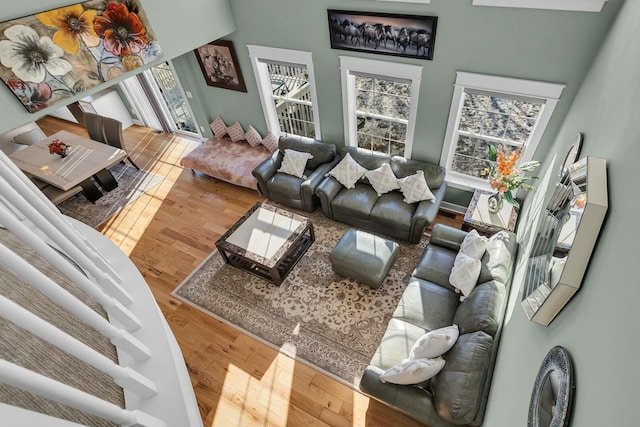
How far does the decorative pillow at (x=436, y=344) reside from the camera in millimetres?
2631

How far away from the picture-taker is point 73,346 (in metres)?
0.85

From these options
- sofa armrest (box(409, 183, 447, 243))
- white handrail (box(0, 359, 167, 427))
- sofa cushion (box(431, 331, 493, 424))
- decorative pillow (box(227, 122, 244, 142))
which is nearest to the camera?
white handrail (box(0, 359, 167, 427))

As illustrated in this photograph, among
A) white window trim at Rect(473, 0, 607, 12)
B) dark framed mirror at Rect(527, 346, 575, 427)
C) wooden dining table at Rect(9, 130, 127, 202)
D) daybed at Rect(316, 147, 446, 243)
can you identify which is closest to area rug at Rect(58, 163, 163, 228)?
wooden dining table at Rect(9, 130, 127, 202)

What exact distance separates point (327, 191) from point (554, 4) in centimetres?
312

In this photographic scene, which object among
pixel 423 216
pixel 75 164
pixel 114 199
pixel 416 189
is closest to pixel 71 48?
pixel 75 164

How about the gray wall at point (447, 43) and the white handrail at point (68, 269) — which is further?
the gray wall at point (447, 43)

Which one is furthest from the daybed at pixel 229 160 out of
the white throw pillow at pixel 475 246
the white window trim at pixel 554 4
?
the white window trim at pixel 554 4

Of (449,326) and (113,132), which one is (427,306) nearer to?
(449,326)

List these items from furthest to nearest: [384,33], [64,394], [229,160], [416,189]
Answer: [229,160] < [416,189] < [384,33] < [64,394]

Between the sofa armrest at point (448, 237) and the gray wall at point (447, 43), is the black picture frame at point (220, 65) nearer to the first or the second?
the gray wall at point (447, 43)

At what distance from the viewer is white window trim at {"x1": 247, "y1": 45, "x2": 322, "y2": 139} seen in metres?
4.66

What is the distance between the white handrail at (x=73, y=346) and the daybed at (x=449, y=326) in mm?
2115

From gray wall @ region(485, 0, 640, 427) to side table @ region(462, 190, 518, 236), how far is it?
1704 mm

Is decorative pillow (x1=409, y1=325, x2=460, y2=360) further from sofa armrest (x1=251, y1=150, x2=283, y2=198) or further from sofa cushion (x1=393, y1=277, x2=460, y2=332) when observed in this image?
sofa armrest (x1=251, y1=150, x2=283, y2=198)
